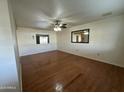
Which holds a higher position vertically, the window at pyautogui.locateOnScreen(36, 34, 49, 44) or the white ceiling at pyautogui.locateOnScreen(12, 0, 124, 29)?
the white ceiling at pyautogui.locateOnScreen(12, 0, 124, 29)

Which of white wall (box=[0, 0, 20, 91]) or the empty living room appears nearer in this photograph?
white wall (box=[0, 0, 20, 91])

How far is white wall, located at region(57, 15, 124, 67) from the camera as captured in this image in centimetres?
285

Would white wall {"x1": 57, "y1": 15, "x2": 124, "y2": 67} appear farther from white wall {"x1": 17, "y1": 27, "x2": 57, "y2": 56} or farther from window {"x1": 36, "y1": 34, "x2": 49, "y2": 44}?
white wall {"x1": 17, "y1": 27, "x2": 57, "y2": 56}

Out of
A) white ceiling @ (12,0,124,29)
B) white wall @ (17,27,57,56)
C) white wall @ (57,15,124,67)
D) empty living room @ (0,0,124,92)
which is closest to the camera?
empty living room @ (0,0,124,92)

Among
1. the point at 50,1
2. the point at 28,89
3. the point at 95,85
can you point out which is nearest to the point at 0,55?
the point at 28,89

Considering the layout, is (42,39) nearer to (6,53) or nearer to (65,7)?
(65,7)

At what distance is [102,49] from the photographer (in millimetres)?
3453

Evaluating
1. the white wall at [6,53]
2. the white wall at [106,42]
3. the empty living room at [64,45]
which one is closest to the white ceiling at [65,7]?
the empty living room at [64,45]

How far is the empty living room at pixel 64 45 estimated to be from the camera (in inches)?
35.9

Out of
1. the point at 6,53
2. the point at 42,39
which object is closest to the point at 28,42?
the point at 42,39

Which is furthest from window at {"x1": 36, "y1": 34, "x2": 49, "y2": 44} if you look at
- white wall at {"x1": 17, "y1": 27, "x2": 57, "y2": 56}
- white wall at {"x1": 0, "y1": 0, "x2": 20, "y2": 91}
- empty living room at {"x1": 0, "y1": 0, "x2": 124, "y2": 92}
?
white wall at {"x1": 0, "y1": 0, "x2": 20, "y2": 91}

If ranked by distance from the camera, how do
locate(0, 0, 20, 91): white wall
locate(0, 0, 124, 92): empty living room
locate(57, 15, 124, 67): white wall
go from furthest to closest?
locate(57, 15, 124, 67): white wall < locate(0, 0, 124, 92): empty living room < locate(0, 0, 20, 91): white wall

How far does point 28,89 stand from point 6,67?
1.16 meters

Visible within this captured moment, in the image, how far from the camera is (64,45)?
6074 millimetres
